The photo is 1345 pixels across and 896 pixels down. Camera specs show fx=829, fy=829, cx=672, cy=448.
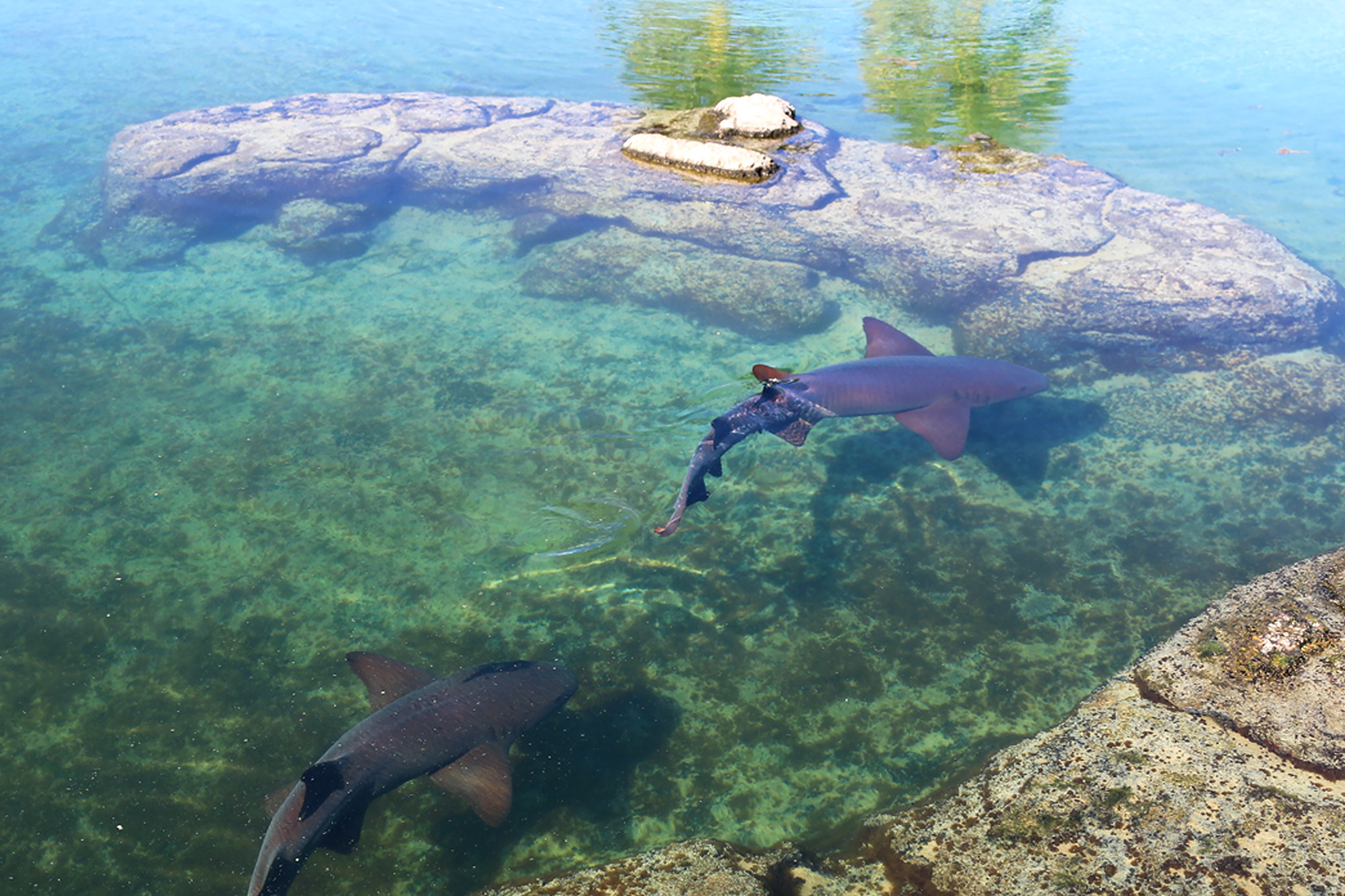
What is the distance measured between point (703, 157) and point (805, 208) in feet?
5.57

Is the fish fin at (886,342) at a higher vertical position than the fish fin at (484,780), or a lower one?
higher

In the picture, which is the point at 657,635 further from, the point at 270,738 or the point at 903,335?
the point at 903,335

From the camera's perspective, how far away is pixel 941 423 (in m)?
5.94

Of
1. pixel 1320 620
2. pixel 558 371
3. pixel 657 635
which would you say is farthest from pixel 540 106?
pixel 1320 620

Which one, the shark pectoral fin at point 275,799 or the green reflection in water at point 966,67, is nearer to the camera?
the shark pectoral fin at point 275,799

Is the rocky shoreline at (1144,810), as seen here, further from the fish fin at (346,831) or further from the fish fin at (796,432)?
the fish fin at (796,432)

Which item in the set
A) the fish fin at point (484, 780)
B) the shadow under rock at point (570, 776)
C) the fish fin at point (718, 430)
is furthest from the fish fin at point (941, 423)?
the fish fin at point (484, 780)

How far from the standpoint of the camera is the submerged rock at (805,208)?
7.91 metres

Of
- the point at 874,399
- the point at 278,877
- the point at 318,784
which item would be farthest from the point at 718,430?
the point at 278,877

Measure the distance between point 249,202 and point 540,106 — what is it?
4.74m

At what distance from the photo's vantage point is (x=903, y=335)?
272 inches

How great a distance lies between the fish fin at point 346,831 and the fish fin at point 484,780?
36 cm

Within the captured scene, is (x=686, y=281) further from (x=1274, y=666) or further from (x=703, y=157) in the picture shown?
(x=1274, y=666)

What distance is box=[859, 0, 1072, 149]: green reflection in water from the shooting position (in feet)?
39.7
